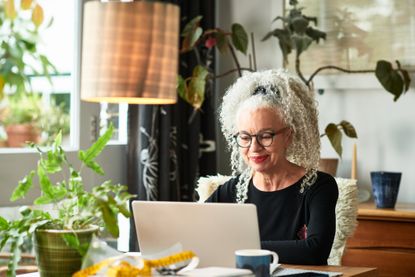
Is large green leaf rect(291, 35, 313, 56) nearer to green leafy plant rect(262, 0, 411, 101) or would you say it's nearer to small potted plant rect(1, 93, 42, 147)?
green leafy plant rect(262, 0, 411, 101)

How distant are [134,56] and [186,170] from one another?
99.7 inches

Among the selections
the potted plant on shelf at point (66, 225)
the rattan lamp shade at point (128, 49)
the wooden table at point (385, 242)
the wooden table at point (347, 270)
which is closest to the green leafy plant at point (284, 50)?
the wooden table at point (385, 242)

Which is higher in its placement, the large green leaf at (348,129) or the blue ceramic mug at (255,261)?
the large green leaf at (348,129)

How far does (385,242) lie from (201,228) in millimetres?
1887

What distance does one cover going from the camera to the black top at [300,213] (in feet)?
8.38

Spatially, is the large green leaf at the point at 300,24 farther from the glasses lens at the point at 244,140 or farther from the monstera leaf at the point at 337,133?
the glasses lens at the point at 244,140

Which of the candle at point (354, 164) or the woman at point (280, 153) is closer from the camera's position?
the woman at point (280, 153)

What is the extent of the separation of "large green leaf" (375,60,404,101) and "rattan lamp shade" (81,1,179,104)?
7.66ft

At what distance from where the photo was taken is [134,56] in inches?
70.4

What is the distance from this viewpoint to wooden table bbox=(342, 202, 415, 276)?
3.73m

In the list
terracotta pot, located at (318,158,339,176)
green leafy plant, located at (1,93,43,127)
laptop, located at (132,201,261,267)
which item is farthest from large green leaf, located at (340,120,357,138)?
laptop, located at (132,201,261,267)

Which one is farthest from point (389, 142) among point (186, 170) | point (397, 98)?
point (186, 170)

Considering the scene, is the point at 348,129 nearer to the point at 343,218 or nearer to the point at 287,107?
the point at 343,218

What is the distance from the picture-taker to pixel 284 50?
13.9 ft
